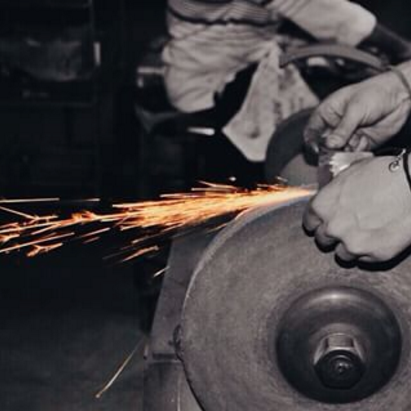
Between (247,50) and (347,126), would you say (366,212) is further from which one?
(247,50)

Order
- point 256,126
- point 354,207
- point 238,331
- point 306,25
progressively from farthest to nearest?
point 256,126, point 306,25, point 238,331, point 354,207

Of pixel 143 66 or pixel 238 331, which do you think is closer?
pixel 238 331

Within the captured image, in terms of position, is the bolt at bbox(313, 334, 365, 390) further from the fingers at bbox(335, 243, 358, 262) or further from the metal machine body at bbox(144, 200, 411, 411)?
the fingers at bbox(335, 243, 358, 262)

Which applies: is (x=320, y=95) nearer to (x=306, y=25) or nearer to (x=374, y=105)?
(x=306, y=25)

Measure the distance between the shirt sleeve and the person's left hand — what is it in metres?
1.35

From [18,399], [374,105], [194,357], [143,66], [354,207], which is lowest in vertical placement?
[18,399]

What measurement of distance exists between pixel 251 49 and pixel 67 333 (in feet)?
3.72

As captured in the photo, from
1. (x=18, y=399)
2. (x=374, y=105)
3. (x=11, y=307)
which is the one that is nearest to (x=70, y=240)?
(x=11, y=307)

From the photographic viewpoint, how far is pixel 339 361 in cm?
145

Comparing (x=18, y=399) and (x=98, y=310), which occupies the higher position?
(x=18, y=399)

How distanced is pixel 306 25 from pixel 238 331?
4.85ft

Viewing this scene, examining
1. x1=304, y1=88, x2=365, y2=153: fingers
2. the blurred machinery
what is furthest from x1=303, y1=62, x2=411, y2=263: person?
the blurred machinery

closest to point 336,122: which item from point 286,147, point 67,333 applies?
point 286,147

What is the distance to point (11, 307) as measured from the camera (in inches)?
112
